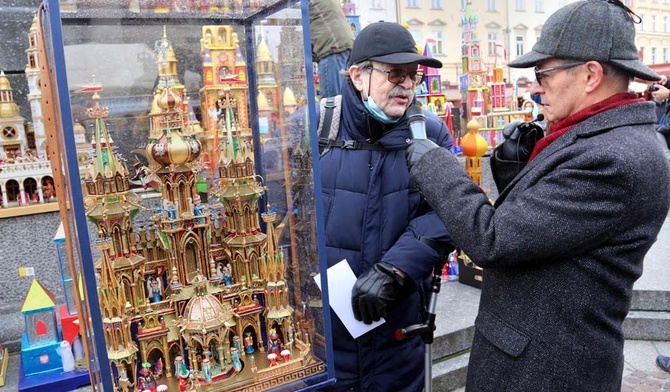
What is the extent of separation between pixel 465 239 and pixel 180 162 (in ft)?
3.30

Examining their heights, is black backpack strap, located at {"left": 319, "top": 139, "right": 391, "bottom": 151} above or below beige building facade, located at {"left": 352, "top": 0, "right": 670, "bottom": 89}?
below

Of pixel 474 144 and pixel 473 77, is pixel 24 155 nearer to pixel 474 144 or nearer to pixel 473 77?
pixel 474 144

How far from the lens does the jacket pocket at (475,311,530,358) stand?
1589 millimetres

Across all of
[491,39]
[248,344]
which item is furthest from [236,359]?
[491,39]

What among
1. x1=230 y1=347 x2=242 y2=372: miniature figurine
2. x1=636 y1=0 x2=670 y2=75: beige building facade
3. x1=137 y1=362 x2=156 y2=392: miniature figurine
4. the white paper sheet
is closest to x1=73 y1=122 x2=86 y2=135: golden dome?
x1=137 y1=362 x2=156 y2=392: miniature figurine

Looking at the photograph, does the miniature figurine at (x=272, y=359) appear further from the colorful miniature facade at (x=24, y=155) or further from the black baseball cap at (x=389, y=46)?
the colorful miniature facade at (x=24, y=155)

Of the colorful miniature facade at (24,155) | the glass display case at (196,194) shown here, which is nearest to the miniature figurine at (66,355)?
the colorful miniature facade at (24,155)

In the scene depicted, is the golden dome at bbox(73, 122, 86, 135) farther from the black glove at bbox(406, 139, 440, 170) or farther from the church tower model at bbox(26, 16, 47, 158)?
the church tower model at bbox(26, 16, 47, 158)

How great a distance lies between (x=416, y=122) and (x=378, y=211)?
1.23 ft

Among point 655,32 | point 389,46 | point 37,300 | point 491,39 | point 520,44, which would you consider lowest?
point 37,300

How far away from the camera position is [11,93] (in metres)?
3.84

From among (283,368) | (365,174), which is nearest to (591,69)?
(365,174)

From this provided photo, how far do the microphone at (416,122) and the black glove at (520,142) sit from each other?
0.97ft

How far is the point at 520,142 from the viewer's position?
73.1 inches
